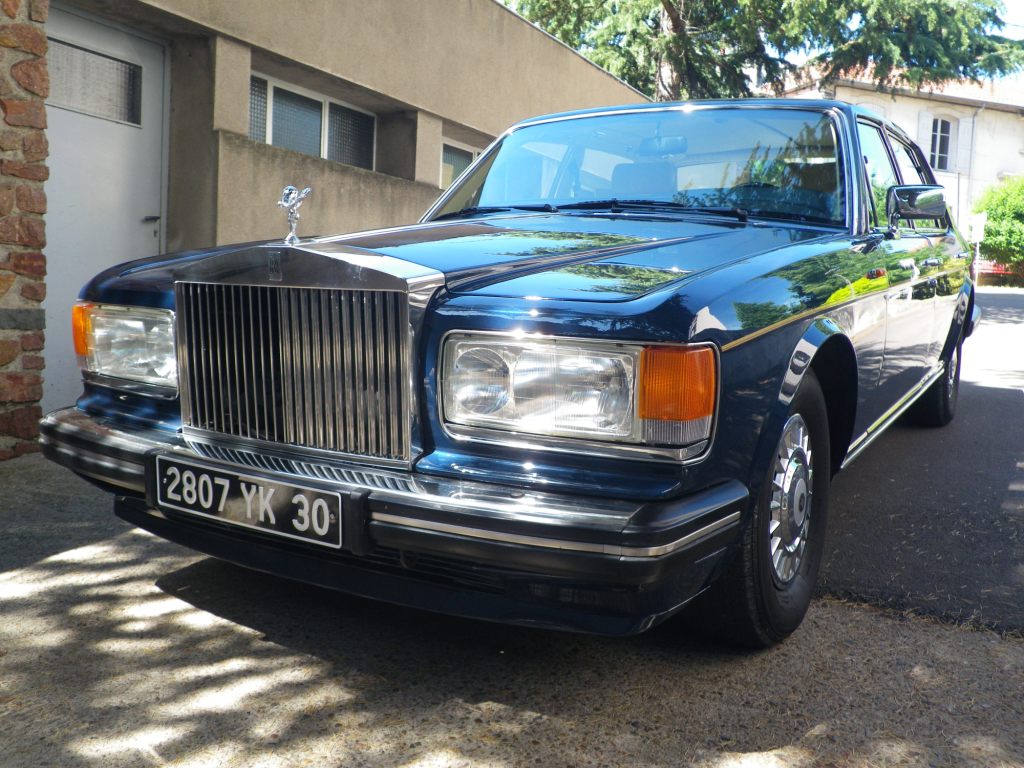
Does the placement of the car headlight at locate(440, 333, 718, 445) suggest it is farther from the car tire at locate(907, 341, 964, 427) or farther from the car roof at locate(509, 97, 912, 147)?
the car tire at locate(907, 341, 964, 427)

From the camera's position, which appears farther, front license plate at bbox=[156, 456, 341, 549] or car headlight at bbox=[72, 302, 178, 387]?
car headlight at bbox=[72, 302, 178, 387]

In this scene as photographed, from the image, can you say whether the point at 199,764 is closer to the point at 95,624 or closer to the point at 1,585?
the point at 95,624

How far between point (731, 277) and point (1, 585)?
8.30ft

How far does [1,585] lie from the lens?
310 centimetres

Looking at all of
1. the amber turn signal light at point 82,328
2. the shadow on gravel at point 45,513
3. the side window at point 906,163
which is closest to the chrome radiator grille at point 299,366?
the amber turn signal light at point 82,328

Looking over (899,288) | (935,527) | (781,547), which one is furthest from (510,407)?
(935,527)

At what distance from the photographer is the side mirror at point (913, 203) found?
3.74 m

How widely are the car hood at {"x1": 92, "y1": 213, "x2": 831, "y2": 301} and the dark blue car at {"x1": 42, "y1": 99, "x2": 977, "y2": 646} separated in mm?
A: 13

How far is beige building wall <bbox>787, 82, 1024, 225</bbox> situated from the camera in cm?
3534

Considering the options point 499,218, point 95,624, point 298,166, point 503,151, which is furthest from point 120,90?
point 95,624

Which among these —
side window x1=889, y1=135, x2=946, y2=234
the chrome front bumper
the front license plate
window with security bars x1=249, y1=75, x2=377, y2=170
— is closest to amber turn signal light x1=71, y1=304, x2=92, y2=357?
the front license plate

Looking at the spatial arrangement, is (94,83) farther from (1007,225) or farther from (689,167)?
(1007,225)

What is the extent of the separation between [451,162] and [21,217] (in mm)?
6107

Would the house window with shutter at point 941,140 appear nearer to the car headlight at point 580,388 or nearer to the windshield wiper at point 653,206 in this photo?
the windshield wiper at point 653,206
